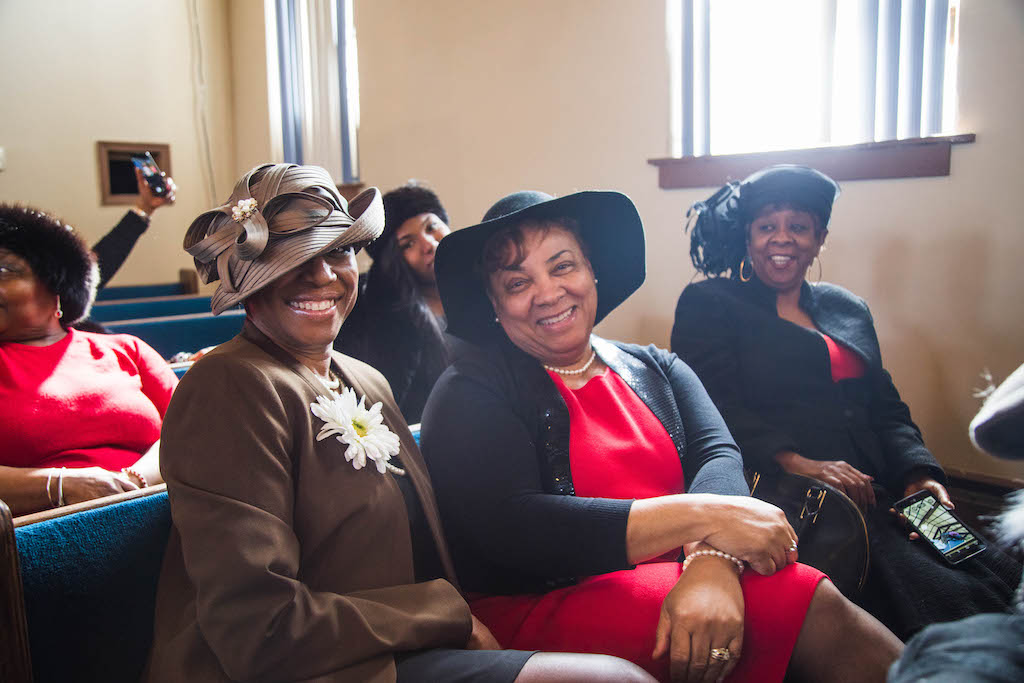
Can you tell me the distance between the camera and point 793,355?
2.06 m

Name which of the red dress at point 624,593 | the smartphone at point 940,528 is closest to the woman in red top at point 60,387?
the red dress at point 624,593

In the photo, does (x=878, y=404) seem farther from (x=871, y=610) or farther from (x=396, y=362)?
(x=396, y=362)

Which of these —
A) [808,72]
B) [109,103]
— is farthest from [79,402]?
[109,103]

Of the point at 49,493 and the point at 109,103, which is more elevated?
the point at 109,103

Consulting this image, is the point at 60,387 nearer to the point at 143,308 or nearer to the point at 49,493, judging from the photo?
the point at 49,493

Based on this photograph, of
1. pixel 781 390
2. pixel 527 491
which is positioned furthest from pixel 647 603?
pixel 781 390

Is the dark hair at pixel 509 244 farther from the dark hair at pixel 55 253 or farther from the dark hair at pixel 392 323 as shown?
the dark hair at pixel 55 253

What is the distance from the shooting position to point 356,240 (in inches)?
48.5

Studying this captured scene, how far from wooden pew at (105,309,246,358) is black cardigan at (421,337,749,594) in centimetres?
197

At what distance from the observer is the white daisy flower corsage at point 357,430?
44.8 inches

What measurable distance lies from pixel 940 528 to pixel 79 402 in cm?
199

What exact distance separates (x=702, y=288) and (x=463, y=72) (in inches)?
83.0

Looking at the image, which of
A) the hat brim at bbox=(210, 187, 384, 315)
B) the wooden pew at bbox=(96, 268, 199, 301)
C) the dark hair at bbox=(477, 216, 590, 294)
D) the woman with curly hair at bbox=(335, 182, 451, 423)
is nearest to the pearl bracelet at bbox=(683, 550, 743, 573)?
the dark hair at bbox=(477, 216, 590, 294)

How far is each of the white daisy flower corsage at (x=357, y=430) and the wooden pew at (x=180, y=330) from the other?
202 centimetres
